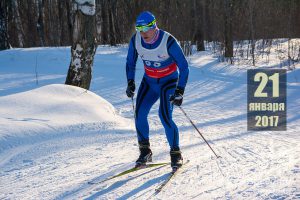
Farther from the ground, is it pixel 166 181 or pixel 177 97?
pixel 177 97

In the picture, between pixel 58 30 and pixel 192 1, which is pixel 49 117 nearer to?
pixel 192 1

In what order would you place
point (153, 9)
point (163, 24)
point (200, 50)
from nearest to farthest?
point (200, 50) → point (163, 24) → point (153, 9)

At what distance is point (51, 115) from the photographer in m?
6.11

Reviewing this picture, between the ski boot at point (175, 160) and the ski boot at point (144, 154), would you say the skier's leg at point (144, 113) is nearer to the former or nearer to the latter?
the ski boot at point (144, 154)

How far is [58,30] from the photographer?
32.4 m

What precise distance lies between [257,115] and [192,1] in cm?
1264

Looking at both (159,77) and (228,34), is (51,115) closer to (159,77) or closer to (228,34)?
(159,77)

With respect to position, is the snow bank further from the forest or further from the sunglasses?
the forest

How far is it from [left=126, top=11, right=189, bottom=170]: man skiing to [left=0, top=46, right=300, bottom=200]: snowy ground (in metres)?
0.37

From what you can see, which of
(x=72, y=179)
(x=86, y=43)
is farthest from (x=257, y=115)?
(x=72, y=179)

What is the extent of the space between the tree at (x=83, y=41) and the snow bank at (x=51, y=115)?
73cm
